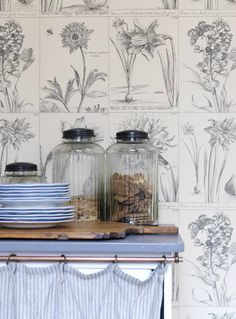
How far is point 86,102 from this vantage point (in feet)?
6.01

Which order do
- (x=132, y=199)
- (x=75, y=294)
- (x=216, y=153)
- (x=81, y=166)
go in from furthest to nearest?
(x=216, y=153) → (x=81, y=166) → (x=132, y=199) → (x=75, y=294)

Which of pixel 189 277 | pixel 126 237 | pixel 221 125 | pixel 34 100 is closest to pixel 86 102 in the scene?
pixel 34 100

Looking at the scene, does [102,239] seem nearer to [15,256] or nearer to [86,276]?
[86,276]

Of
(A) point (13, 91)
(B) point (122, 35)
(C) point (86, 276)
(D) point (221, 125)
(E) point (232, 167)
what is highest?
(B) point (122, 35)

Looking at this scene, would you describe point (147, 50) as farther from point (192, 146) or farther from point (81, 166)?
point (81, 166)

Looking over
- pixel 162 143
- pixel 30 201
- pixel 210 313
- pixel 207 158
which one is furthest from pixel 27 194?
pixel 210 313

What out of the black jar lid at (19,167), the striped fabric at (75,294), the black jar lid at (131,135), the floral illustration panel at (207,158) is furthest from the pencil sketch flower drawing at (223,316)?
the black jar lid at (19,167)

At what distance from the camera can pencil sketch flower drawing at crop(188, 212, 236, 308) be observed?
1.79 meters

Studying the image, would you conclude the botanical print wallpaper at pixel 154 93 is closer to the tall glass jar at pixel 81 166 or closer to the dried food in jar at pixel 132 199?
the tall glass jar at pixel 81 166

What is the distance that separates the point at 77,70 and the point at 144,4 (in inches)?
13.3

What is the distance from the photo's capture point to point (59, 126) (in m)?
1.83

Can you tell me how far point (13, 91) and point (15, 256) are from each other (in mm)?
711

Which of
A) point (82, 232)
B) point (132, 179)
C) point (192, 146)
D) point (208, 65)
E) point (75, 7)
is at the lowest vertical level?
point (82, 232)

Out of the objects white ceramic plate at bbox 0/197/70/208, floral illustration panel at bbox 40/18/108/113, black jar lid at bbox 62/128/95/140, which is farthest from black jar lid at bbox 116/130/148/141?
white ceramic plate at bbox 0/197/70/208
